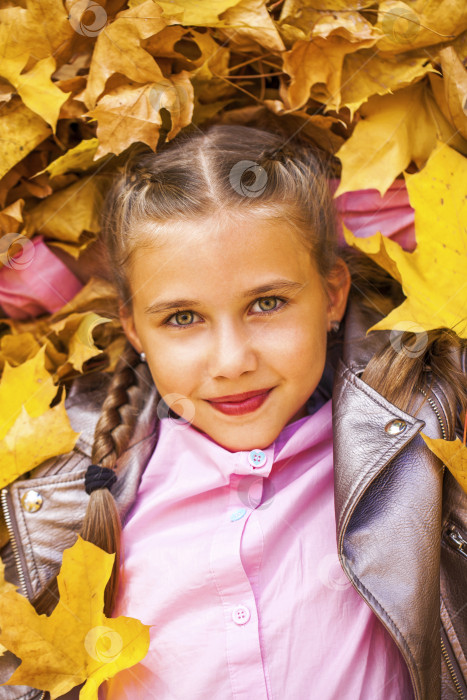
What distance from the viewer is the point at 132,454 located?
1567 millimetres

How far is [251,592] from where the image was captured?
4.26ft

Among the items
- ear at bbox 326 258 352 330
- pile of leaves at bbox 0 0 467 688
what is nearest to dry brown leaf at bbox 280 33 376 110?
pile of leaves at bbox 0 0 467 688

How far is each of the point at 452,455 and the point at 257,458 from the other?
0.39 metres

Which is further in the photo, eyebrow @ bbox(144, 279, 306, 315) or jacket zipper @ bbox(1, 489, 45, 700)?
jacket zipper @ bbox(1, 489, 45, 700)

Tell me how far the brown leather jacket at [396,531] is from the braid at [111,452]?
0.10 metres

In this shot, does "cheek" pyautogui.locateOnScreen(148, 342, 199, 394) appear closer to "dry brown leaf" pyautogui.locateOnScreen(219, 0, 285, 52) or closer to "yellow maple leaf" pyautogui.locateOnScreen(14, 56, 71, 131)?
"yellow maple leaf" pyautogui.locateOnScreen(14, 56, 71, 131)

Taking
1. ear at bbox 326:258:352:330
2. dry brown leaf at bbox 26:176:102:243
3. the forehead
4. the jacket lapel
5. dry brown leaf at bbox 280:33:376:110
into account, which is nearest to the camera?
the jacket lapel

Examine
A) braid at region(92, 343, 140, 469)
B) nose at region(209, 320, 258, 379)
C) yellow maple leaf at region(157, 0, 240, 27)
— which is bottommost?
braid at region(92, 343, 140, 469)

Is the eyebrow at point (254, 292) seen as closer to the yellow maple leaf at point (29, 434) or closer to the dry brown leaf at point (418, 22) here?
the yellow maple leaf at point (29, 434)

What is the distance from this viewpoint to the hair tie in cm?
148

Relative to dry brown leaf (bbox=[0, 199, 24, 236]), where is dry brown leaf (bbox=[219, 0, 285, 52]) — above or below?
above

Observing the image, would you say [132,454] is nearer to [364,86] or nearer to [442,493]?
[442,493]

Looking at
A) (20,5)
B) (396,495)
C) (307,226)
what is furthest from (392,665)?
(20,5)

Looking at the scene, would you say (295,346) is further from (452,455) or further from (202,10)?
(202,10)
